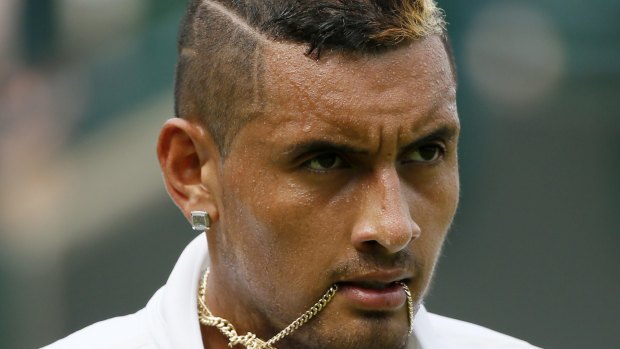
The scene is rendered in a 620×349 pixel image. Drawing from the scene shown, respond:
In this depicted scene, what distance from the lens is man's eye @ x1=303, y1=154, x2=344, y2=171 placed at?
11.1 feet

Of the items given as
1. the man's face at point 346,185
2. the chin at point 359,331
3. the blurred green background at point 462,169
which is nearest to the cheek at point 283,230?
the man's face at point 346,185

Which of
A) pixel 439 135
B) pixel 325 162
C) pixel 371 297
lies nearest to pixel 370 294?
pixel 371 297

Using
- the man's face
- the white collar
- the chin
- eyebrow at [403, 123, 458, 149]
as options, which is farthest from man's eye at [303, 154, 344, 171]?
the white collar

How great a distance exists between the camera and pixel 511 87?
19.7ft

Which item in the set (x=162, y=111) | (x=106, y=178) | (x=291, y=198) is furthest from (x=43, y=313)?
(x=291, y=198)

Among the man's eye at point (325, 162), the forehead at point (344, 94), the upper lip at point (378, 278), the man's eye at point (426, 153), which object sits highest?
the forehead at point (344, 94)

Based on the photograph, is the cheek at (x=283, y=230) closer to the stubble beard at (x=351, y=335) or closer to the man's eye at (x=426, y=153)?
the stubble beard at (x=351, y=335)

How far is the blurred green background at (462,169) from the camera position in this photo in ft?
19.1

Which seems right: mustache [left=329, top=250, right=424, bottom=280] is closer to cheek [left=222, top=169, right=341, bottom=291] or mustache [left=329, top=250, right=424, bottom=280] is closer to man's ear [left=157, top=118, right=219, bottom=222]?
cheek [left=222, top=169, right=341, bottom=291]

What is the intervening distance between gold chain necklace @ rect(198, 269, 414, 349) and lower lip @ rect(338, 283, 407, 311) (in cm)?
4

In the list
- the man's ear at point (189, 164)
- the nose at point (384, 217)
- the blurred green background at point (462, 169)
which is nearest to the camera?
the nose at point (384, 217)

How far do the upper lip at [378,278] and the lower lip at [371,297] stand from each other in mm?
12

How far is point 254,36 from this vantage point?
3.49m

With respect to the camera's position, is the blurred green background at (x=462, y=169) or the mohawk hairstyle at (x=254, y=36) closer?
the mohawk hairstyle at (x=254, y=36)
